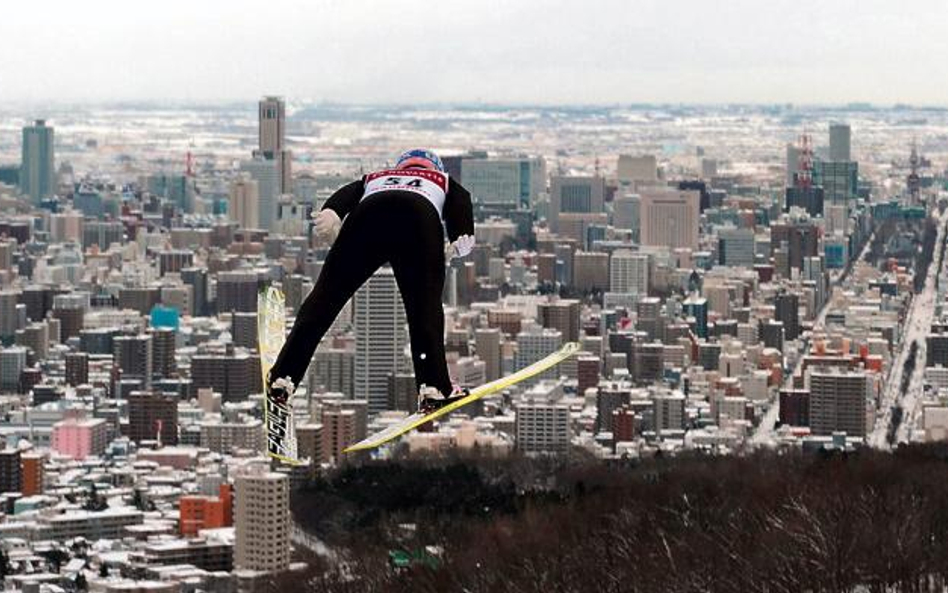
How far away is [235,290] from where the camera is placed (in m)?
40.4

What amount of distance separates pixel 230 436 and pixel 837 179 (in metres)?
32.0

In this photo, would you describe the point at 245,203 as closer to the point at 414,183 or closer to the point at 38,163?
the point at 38,163

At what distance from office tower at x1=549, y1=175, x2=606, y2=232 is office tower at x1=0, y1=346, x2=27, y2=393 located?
21179mm

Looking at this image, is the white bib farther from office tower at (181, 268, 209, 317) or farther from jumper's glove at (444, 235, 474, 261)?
office tower at (181, 268, 209, 317)

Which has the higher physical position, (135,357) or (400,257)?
(400,257)

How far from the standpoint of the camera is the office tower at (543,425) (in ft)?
80.0

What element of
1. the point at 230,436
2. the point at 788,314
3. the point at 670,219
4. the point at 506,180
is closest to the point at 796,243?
the point at 670,219

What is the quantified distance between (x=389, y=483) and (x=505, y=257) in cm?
2808

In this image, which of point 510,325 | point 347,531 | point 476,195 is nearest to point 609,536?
point 347,531

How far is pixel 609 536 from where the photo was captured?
1152 centimetres

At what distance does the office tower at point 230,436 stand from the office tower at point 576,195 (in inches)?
1088

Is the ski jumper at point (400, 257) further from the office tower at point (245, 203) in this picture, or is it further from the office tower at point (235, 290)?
the office tower at point (245, 203)

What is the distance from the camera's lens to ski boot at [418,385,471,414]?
17.6ft

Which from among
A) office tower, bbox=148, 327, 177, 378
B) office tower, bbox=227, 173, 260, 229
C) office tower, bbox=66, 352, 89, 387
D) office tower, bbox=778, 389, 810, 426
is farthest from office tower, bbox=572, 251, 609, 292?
office tower, bbox=778, 389, 810, 426
